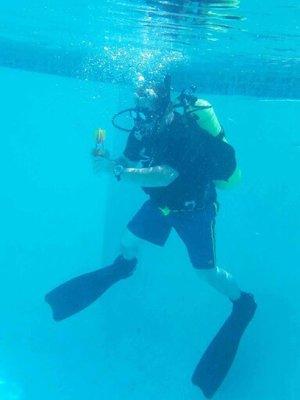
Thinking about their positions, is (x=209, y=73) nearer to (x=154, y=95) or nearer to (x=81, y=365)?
(x=154, y=95)

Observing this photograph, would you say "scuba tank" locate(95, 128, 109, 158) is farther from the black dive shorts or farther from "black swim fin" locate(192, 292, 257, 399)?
"black swim fin" locate(192, 292, 257, 399)

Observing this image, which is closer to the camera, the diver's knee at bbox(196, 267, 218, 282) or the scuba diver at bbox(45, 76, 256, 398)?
the scuba diver at bbox(45, 76, 256, 398)

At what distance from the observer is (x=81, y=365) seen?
26.8 ft

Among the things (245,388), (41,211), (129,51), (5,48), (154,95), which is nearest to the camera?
(154,95)

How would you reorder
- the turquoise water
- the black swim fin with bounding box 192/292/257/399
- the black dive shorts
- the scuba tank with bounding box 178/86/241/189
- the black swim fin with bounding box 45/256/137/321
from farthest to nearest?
the turquoise water, the black swim fin with bounding box 45/256/137/321, the black swim fin with bounding box 192/292/257/399, the black dive shorts, the scuba tank with bounding box 178/86/241/189

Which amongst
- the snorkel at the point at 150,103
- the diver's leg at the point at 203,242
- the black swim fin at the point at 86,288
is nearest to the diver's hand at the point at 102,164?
the snorkel at the point at 150,103

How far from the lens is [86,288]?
268 inches

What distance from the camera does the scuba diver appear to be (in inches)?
201

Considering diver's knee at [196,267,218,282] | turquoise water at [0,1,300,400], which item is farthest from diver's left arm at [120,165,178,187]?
turquoise water at [0,1,300,400]

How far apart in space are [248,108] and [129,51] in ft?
8.99

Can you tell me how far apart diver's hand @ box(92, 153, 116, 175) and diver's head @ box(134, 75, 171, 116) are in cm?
65

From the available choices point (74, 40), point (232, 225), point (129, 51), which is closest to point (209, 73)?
point (129, 51)

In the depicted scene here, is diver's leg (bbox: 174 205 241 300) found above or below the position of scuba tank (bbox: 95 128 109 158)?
below

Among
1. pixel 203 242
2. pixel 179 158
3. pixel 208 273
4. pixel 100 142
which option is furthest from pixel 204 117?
pixel 208 273
